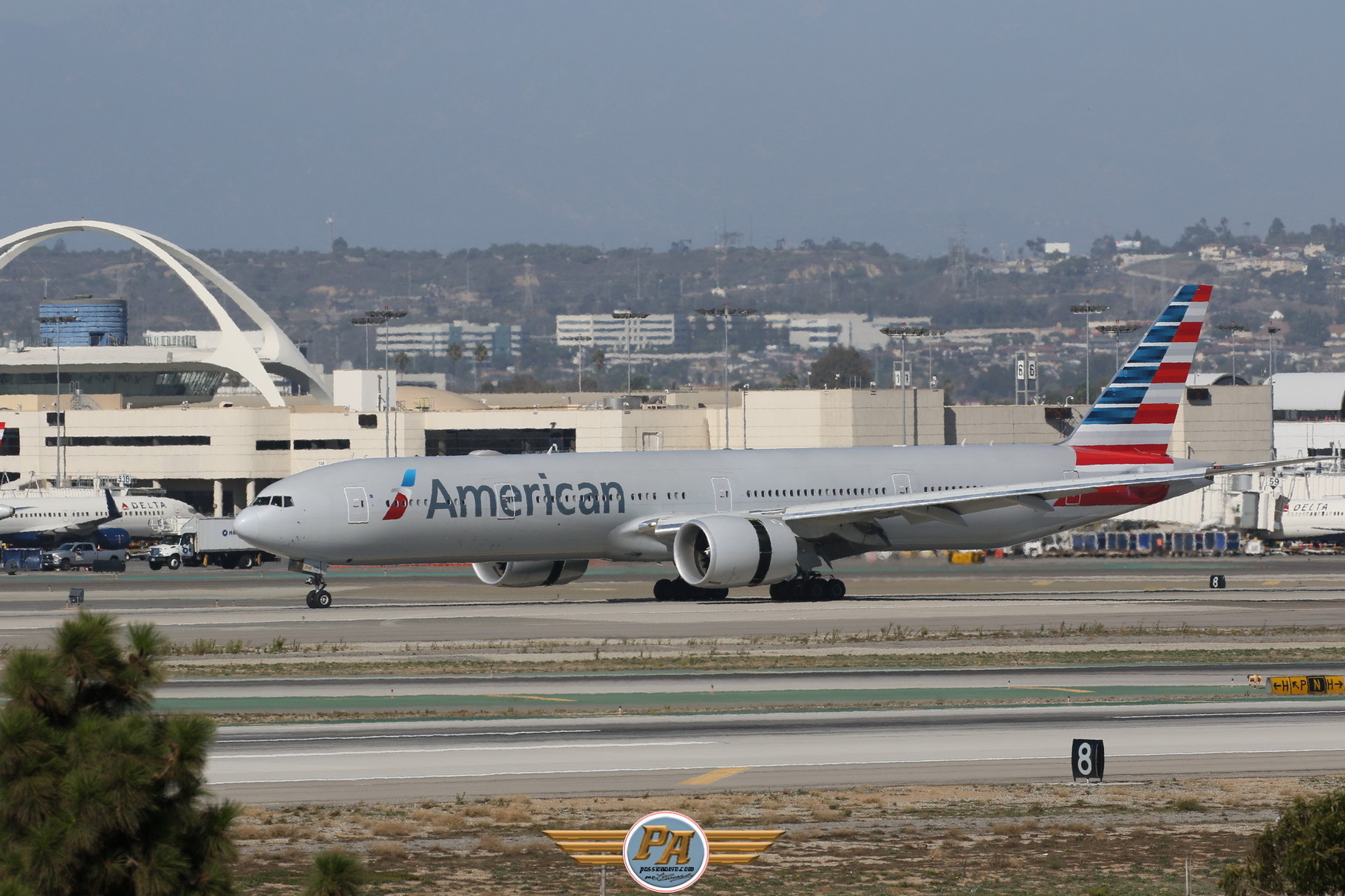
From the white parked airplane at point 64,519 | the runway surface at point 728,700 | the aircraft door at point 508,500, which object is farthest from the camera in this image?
the white parked airplane at point 64,519

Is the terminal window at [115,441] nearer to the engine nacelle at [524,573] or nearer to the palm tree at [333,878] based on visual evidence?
the engine nacelle at [524,573]

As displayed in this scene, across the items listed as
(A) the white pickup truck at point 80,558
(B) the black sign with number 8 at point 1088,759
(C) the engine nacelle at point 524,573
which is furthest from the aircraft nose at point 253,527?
(A) the white pickup truck at point 80,558

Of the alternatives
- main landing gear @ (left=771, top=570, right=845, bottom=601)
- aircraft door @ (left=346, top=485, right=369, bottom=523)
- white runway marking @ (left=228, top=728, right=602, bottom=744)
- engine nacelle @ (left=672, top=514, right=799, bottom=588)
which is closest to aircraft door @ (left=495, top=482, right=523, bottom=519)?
aircraft door @ (left=346, top=485, right=369, bottom=523)

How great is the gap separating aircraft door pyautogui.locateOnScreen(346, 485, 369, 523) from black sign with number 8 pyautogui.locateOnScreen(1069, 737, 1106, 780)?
32061mm

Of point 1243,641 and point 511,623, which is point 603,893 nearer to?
point 1243,641

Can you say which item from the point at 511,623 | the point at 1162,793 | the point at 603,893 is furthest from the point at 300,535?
the point at 603,893

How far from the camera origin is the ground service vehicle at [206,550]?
88.6m

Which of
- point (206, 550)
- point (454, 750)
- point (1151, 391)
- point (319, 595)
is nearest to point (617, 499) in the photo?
point (319, 595)

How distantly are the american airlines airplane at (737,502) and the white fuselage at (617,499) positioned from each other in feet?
0.18

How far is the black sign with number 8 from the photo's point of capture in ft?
72.7

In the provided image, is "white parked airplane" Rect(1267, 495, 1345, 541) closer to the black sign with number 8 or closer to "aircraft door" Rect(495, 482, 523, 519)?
"aircraft door" Rect(495, 482, 523, 519)

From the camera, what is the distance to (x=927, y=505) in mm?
54500

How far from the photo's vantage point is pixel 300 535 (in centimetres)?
5100

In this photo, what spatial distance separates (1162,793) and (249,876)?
11.1m
